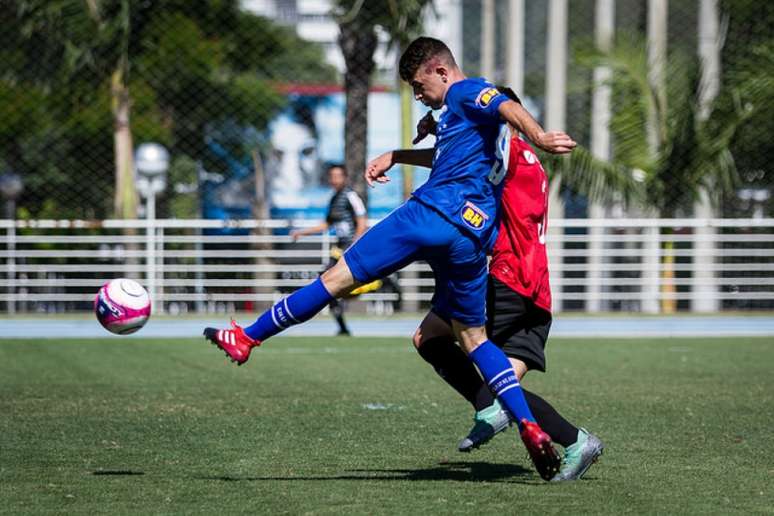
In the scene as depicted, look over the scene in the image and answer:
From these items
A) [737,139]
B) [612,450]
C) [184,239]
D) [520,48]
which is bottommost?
[612,450]

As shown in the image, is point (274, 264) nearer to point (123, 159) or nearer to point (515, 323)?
point (123, 159)

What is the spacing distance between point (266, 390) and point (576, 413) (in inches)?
105

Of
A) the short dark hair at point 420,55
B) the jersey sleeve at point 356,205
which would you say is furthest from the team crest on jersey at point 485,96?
the jersey sleeve at point 356,205

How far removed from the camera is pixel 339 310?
16859 millimetres

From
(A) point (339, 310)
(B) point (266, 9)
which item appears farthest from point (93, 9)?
(A) point (339, 310)

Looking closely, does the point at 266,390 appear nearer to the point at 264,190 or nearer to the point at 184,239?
the point at 184,239

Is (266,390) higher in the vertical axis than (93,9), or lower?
lower

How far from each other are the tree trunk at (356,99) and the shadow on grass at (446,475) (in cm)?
1790

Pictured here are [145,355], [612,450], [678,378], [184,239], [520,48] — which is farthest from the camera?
[520,48]

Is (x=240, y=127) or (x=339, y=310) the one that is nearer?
(x=339, y=310)

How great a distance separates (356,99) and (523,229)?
18.4m

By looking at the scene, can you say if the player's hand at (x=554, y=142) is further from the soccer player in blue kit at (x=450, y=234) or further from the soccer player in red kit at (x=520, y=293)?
the soccer player in red kit at (x=520, y=293)

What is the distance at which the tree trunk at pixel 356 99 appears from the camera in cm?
2445

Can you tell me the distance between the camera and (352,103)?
80.6ft
